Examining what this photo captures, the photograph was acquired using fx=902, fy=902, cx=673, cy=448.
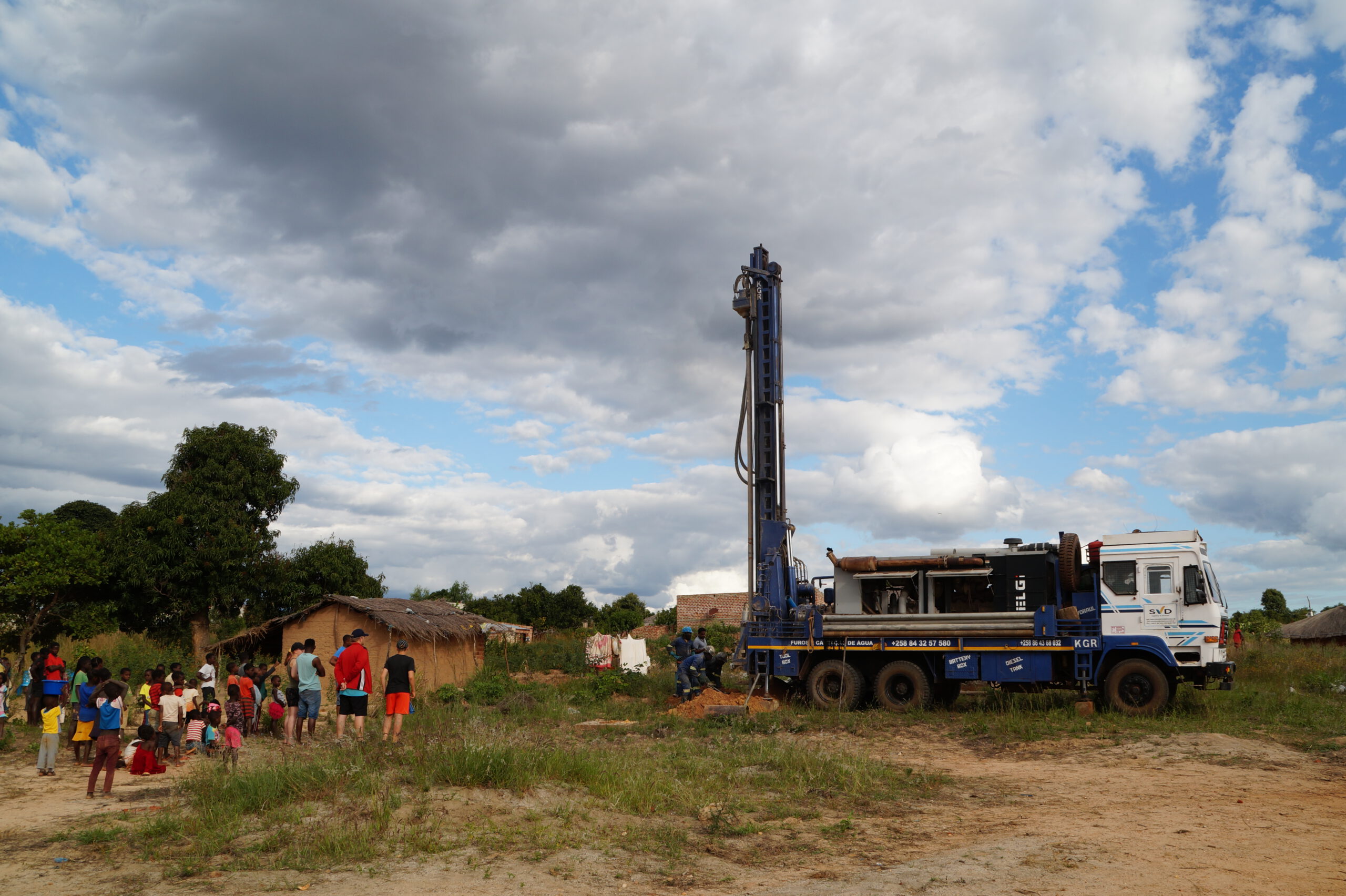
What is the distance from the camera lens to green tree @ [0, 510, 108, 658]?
904 inches

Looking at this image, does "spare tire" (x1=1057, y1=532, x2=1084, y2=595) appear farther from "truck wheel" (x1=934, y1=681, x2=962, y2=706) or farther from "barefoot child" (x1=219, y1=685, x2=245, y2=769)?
"barefoot child" (x1=219, y1=685, x2=245, y2=769)

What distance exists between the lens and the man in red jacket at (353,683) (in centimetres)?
1269

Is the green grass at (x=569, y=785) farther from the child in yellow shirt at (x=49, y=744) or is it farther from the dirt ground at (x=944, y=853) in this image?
the child in yellow shirt at (x=49, y=744)

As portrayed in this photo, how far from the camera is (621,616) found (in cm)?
5391

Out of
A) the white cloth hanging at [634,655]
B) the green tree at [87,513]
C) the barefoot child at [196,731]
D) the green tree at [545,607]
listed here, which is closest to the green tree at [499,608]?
the green tree at [545,607]

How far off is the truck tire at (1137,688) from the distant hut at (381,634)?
1507 centimetres

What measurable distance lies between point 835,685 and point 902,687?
131 cm

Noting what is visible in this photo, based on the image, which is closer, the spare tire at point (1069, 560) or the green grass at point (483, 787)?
the green grass at point (483, 787)

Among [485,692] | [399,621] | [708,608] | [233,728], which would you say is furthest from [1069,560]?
[708,608]

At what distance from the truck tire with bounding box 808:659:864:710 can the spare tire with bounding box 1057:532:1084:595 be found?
430cm

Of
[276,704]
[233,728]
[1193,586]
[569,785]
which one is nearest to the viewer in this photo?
[569,785]

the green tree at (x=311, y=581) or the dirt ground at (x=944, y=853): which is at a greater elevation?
the green tree at (x=311, y=581)

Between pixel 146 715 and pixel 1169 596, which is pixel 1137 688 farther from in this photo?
pixel 146 715

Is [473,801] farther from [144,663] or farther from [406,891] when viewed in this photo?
[144,663]
